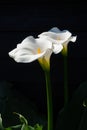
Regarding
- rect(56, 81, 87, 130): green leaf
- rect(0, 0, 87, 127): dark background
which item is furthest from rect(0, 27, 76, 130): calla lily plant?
rect(0, 0, 87, 127): dark background

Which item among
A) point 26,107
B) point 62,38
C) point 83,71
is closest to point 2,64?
point 26,107

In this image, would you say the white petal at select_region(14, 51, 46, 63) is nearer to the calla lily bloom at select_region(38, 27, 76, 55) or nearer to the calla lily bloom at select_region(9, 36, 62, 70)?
the calla lily bloom at select_region(9, 36, 62, 70)

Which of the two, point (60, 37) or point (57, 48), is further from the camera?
point (60, 37)

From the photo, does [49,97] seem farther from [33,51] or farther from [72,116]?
[72,116]

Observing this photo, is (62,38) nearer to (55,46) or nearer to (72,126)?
(55,46)

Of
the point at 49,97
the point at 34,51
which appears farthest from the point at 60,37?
the point at 49,97
